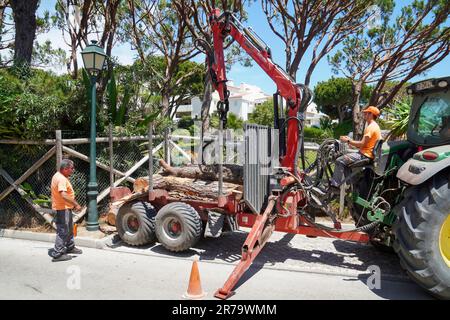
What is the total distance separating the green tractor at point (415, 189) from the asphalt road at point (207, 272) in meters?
0.60

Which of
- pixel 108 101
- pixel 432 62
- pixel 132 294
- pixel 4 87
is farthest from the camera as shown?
pixel 432 62

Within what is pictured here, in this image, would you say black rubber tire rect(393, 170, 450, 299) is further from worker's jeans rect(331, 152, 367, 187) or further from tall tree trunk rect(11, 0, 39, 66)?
tall tree trunk rect(11, 0, 39, 66)

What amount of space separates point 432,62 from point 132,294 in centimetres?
1421

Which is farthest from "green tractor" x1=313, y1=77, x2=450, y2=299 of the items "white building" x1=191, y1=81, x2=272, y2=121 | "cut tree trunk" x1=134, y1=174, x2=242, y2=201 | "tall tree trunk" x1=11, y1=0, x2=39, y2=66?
"white building" x1=191, y1=81, x2=272, y2=121

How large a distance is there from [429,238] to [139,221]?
4.48m

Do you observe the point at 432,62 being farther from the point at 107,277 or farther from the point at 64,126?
the point at 107,277

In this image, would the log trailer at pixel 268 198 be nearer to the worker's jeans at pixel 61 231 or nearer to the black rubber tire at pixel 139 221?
the black rubber tire at pixel 139 221

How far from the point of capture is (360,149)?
562 centimetres

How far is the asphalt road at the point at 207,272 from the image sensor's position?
495 cm

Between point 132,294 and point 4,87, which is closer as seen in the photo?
point 132,294

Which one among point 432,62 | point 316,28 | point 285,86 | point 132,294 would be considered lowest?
point 132,294

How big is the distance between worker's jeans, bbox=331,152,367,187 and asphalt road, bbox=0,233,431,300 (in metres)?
1.34

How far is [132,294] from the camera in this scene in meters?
4.87

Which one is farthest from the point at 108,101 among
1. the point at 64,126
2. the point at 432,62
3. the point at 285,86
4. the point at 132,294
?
the point at 432,62
